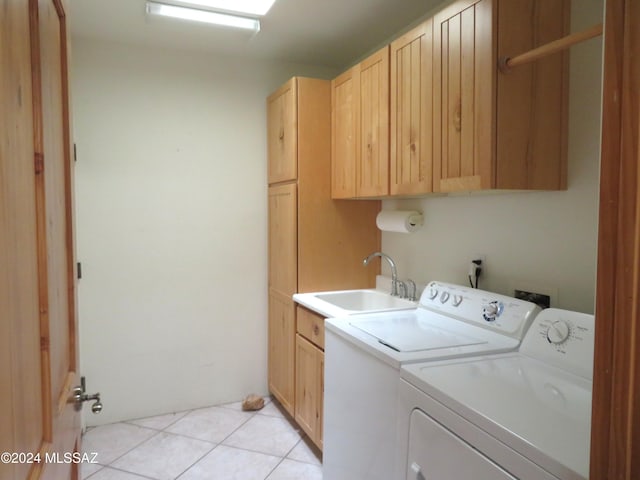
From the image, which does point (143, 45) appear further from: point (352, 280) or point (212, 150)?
point (352, 280)

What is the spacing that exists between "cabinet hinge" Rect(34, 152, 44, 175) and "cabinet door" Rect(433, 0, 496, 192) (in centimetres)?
131

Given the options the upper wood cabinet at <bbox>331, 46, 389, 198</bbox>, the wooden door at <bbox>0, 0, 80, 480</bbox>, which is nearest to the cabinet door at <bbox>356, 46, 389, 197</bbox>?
the upper wood cabinet at <bbox>331, 46, 389, 198</bbox>

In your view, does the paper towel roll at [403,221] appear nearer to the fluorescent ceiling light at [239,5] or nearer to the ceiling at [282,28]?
the ceiling at [282,28]

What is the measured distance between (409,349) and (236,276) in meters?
1.81

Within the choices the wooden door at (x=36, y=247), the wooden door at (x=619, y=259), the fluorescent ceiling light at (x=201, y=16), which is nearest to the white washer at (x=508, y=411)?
the wooden door at (x=619, y=259)

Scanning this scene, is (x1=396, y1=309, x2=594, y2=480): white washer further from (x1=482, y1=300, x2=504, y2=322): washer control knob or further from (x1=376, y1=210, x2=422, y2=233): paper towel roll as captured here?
(x1=376, y1=210, x2=422, y2=233): paper towel roll

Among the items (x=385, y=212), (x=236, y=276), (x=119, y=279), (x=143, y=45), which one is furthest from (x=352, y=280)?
(x=143, y=45)

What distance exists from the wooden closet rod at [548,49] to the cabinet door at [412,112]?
0.35m

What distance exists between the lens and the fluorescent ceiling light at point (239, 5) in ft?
7.04

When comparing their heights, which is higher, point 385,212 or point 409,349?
point 385,212

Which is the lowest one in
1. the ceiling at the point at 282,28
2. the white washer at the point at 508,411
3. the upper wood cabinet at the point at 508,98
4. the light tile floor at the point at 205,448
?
the light tile floor at the point at 205,448

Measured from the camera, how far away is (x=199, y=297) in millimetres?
2941

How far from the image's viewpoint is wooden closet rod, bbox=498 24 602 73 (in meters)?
1.19

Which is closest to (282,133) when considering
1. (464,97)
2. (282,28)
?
(282,28)
